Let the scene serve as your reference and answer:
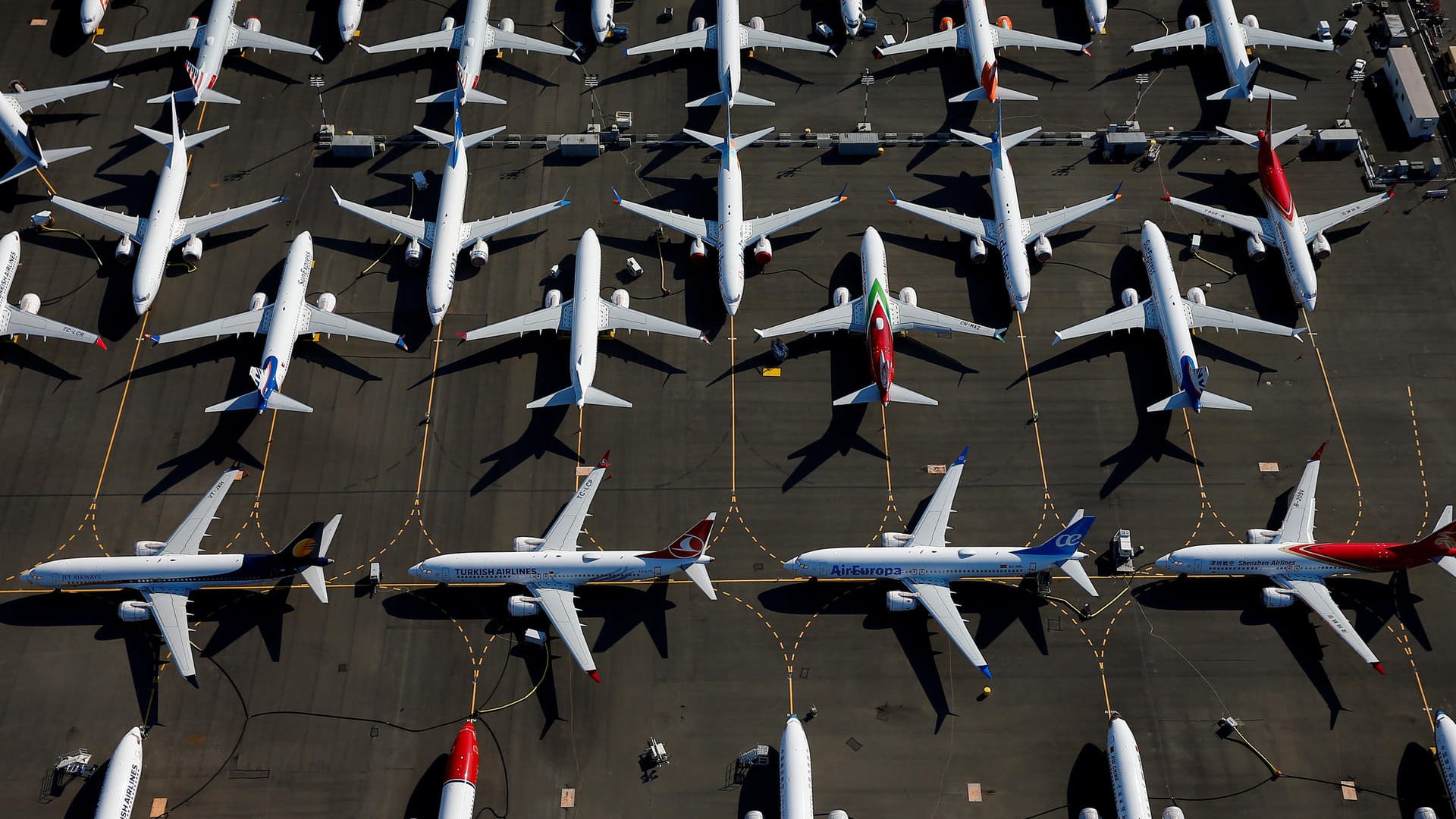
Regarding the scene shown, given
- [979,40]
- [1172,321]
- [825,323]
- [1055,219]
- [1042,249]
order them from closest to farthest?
[1172,321]
[825,323]
[1042,249]
[1055,219]
[979,40]

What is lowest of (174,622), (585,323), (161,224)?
(174,622)

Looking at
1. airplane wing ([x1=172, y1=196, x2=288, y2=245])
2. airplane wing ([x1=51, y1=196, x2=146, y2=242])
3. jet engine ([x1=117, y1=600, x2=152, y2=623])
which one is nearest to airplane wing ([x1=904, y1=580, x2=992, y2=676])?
jet engine ([x1=117, y1=600, x2=152, y2=623])

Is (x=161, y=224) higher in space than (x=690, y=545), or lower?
higher

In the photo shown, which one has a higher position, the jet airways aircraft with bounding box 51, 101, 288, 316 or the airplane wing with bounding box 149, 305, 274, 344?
the jet airways aircraft with bounding box 51, 101, 288, 316

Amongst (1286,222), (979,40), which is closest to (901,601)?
(1286,222)

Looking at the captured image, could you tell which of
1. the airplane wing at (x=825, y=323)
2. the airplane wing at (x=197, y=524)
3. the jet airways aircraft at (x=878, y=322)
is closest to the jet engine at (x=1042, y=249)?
the jet airways aircraft at (x=878, y=322)

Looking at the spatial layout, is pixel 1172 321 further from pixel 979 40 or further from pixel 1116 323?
pixel 979 40

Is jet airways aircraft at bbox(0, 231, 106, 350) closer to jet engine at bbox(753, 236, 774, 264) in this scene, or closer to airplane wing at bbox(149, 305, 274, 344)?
airplane wing at bbox(149, 305, 274, 344)

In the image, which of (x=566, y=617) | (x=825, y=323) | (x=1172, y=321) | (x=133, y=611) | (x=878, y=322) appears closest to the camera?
(x=133, y=611)
